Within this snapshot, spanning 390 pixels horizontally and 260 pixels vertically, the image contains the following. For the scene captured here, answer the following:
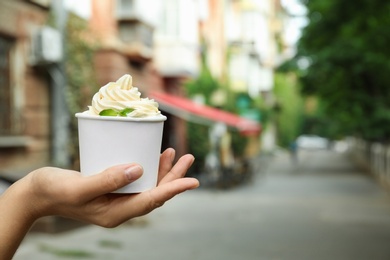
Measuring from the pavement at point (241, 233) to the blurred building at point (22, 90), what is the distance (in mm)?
1837

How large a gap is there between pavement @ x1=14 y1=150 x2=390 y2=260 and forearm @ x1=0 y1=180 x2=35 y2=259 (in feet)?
24.3

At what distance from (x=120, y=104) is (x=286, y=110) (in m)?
61.1

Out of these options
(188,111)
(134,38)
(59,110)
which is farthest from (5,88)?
(188,111)

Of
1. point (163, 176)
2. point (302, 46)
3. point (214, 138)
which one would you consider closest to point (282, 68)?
Answer: point (302, 46)

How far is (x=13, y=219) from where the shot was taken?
1.54 meters

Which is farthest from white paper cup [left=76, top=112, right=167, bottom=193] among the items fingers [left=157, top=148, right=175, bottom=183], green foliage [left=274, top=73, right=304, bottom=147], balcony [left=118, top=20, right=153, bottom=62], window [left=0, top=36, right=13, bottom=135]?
green foliage [left=274, top=73, right=304, bottom=147]

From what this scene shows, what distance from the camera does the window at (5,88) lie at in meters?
11.6

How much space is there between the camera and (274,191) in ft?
70.3

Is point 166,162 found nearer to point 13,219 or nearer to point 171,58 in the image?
point 13,219

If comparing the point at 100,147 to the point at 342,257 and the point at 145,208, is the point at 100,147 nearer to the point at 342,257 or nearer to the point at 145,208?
the point at 145,208

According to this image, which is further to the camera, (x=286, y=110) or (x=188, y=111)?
(x=286, y=110)

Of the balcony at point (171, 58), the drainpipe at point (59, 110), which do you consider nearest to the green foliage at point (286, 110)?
the balcony at point (171, 58)

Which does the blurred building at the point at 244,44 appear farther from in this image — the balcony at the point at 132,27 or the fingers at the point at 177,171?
the fingers at the point at 177,171

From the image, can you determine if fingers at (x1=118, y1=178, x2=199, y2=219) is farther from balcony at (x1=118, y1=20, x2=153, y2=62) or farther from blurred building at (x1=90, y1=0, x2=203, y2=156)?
balcony at (x1=118, y1=20, x2=153, y2=62)
